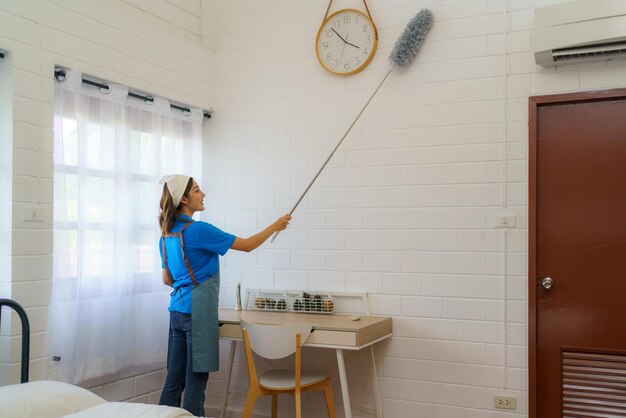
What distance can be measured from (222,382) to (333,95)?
1980 mm

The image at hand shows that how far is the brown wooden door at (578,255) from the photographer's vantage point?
Answer: 3158mm

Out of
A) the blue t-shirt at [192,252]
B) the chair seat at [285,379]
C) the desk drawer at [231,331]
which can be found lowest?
the chair seat at [285,379]

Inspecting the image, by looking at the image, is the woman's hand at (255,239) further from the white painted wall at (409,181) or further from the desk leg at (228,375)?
the desk leg at (228,375)

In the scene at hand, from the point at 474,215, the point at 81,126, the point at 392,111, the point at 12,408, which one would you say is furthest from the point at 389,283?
the point at 12,408

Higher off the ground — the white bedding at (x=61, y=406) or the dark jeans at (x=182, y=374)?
the white bedding at (x=61, y=406)

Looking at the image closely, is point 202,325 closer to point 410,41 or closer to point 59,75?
point 59,75

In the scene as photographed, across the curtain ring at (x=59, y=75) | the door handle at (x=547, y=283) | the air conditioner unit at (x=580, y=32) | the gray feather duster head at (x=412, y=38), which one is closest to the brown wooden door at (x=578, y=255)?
the door handle at (x=547, y=283)

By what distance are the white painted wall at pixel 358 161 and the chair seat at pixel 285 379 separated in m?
0.49

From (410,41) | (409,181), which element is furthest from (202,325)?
(410,41)

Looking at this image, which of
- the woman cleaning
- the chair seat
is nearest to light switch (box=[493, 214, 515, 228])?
the chair seat

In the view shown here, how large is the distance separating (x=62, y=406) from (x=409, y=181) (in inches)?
87.3

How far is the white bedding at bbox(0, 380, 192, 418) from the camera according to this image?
196cm

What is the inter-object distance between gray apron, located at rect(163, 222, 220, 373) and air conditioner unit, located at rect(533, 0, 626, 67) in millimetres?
2045

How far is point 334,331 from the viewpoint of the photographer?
318cm
